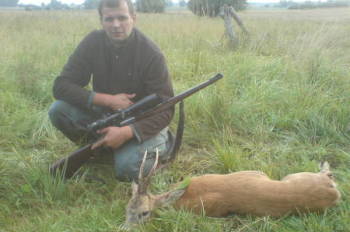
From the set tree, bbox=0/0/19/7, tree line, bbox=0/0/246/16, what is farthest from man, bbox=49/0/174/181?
tree, bbox=0/0/19/7

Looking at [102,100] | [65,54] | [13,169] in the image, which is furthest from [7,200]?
[65,54]

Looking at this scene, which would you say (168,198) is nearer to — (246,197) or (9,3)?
(246,197)

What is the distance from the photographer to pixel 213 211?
2.95 m

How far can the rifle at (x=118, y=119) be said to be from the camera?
3.42m

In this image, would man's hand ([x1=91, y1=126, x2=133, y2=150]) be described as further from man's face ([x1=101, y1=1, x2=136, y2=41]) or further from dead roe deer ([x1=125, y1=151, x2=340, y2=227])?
man's face ([x1=101, y1=1, x2=136, y2=41])

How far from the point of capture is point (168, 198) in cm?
287

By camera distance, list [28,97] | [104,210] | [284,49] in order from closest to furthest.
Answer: [104,210]
[28,97]
[284,49]

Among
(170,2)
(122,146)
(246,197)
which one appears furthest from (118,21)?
(170,2)

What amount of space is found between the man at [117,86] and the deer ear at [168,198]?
0.72 meters

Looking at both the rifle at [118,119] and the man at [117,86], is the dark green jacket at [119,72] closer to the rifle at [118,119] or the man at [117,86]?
the man at [117,86]

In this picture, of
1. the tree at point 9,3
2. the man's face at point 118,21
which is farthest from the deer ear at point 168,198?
the tree at point 9,3

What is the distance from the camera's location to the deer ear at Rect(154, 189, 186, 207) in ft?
9.33

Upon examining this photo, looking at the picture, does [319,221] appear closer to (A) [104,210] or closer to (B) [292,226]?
(B) [292,226]

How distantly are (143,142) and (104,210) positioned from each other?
768mm
